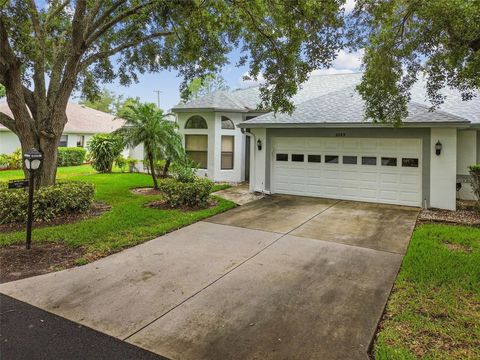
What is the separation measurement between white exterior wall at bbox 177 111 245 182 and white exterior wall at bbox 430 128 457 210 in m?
8.21

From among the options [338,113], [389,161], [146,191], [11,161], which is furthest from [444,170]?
[11,161]

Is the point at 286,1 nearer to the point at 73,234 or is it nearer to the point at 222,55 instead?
the point at 222,55

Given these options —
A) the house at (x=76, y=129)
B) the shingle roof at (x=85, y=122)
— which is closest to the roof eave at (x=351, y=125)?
the house at (x=76, y=129)

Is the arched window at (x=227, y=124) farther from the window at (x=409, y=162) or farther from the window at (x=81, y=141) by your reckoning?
the window at (x=81, y=141)

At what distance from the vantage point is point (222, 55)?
9984mm

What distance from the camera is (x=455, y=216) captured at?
9484 millimetres

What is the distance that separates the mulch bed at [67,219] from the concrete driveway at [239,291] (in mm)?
2907

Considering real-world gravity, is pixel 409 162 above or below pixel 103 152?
below

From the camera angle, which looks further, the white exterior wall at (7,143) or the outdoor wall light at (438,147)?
the white exterior wall at (7,143)

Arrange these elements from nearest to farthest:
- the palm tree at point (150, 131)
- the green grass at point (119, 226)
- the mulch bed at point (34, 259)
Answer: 1. the mulch bed at point (34, 259)
2. the green grass at point (119, 226)
3. the palm tree at point (150, 131)

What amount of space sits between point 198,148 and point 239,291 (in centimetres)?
1181

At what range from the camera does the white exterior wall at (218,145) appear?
15320 mm

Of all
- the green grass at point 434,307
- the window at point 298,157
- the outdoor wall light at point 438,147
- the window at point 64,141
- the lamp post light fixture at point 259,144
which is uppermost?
the window at point 64,141

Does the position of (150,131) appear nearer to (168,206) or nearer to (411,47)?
(168,206)
